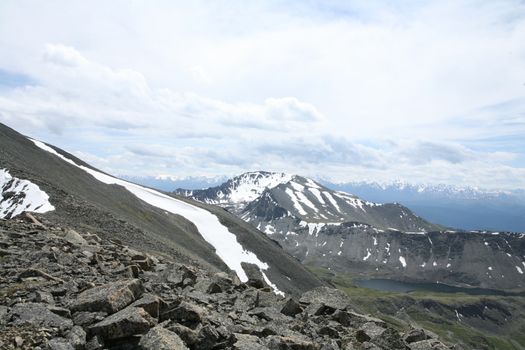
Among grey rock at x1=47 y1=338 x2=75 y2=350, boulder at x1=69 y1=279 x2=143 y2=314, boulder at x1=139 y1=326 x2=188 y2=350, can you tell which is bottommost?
grey rock at x1=47 y1=338 x2=75 y2=350

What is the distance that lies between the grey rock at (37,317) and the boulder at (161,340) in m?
2.42

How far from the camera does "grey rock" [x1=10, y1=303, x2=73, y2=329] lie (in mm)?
12050

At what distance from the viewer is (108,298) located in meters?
13.4

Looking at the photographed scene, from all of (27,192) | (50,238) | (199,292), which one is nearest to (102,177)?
(27,192)

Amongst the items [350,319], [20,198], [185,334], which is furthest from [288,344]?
[20,198]

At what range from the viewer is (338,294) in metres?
21.4

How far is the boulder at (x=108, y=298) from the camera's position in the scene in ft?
43.9

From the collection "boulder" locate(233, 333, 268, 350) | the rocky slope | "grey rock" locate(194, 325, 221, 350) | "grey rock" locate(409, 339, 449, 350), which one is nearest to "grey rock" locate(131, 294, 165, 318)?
the rocky slope

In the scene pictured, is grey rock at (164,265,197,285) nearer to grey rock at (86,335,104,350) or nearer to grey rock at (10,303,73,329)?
grey rock at (10,303,73,329)

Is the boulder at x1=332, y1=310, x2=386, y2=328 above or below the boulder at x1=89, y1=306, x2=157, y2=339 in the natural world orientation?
below

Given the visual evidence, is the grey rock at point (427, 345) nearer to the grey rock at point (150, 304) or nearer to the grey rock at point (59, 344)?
the grey rock at point (150, 304)

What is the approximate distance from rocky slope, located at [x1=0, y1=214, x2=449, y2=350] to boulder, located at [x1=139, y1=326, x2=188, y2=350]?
0.03 meters

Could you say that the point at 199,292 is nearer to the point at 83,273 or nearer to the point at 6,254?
the point at 83,273

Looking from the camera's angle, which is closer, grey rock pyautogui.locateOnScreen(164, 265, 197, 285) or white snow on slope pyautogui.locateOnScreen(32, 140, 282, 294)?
grey rock pyautogui.locateOnScreen(164, 265, 197, 285)
